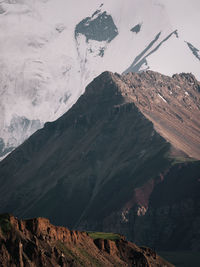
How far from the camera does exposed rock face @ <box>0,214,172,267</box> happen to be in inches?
5517

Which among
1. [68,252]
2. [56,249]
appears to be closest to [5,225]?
[56,249]

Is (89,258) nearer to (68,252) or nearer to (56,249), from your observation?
(68,252)

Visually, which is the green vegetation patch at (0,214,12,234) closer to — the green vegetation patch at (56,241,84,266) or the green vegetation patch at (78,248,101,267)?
the green vegetation patch at (56,241,84,266)

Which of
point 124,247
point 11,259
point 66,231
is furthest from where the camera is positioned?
point 124,247

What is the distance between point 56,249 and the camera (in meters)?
152

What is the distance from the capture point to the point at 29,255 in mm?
141750

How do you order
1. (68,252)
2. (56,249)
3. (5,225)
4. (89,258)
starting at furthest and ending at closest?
1. (89,258)
2. (68,252)
3. (56,249)
4. (5,225)

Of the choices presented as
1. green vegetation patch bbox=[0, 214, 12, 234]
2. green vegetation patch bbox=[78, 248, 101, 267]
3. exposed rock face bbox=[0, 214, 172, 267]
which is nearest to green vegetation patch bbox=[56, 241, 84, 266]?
exposed rock face bbox=[0, 214, 172, 267]

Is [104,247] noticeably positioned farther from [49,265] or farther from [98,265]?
[49,265]

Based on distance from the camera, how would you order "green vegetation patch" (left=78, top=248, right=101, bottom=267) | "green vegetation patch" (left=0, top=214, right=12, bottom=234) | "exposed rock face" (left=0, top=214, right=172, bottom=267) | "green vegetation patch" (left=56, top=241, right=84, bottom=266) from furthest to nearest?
"green vegetation patch" (left=78, top=248, right=101, bottom=267)
"green vegetation patch" (left=56, top=241, right=84, bottom=266)
"green vegetation patch" (left=0, top=214, right=12, bottom=234)
"exposed rock face" (left=0, top=214, right=172, bottom=267)

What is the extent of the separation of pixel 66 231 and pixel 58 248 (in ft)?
30.0

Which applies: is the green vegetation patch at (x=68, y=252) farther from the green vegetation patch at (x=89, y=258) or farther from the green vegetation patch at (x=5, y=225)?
the green vegetation patch at (x=5, y=225)

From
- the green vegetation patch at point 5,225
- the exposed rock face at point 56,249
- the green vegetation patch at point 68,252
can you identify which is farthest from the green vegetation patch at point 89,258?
the green vegetation patch at point 5,225

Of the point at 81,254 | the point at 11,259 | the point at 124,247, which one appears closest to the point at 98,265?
the point at 81,254
